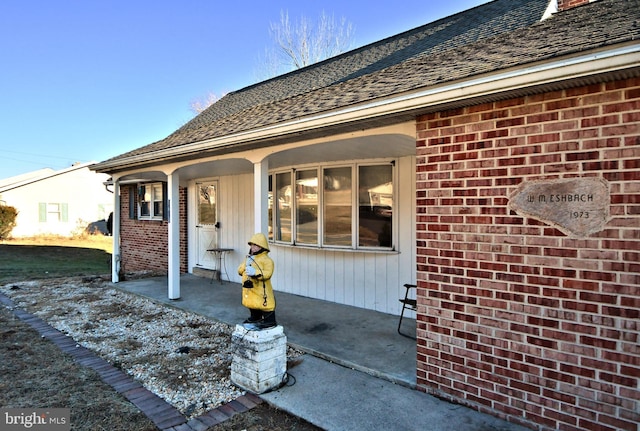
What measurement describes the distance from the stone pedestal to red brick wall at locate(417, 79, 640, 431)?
51.4 inches

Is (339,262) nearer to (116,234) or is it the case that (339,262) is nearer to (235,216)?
(235,216)

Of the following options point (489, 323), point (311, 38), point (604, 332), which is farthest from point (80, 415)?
point (311, 38)

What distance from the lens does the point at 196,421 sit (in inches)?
115

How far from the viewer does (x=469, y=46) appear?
405 cm

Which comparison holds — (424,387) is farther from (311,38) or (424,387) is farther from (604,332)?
(311,38)

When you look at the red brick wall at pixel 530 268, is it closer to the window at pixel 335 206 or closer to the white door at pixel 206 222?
the window at pixel 335 206

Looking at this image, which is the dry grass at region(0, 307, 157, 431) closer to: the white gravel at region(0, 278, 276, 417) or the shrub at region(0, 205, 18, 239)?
the white gravel at region(0, 278, 276, 417)

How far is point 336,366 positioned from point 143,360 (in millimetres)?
2182

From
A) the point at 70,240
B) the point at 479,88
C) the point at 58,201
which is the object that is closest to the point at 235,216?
the point at 479,88

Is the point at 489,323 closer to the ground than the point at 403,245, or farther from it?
closer to the ground

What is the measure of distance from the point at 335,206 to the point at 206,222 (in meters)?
4.23

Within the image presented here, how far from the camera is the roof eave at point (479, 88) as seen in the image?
2.20 meters

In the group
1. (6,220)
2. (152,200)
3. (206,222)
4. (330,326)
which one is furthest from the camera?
(6,220)

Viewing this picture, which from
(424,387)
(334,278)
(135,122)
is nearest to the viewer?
(424,387)
